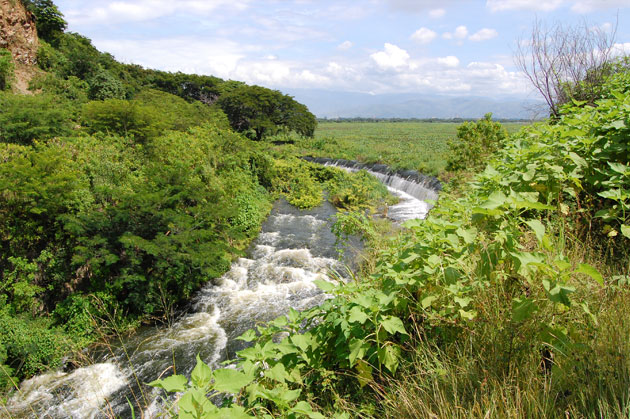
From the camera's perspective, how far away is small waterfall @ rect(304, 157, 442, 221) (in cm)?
1501

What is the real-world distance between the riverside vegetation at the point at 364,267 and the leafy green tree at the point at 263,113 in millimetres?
19164

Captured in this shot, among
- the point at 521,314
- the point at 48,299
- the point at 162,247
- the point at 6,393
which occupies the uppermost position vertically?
the point at 521,314

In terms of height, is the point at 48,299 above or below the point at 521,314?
below

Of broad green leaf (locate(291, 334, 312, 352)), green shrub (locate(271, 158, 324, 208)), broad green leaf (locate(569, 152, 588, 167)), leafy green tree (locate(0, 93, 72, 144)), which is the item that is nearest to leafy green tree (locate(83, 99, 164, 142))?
leafy green tree (locate(0, 93, 72, 144))

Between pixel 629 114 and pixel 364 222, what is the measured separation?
3006mm

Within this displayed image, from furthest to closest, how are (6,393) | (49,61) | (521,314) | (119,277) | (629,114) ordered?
(49,61) < (119,277) < (6,393) < (629,114) < (521,314)

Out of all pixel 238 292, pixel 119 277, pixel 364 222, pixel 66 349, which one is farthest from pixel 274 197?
pixel 364 222

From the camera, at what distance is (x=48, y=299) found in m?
7.53

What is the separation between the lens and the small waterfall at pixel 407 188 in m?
15.0

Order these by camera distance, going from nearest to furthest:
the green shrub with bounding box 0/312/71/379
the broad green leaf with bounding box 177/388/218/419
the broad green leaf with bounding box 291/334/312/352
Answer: the broad green leaf with bounding box 177/388/218/419 → the broad green leaf with bounding box 291/334/312/352 → the green shrub with bounding box 0/312/71/379

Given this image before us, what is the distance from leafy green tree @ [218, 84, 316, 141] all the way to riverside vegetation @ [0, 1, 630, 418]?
19164mm

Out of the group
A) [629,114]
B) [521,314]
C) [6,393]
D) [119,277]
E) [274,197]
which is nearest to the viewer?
[521,314]

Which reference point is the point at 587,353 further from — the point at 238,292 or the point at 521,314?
the point at 238,292

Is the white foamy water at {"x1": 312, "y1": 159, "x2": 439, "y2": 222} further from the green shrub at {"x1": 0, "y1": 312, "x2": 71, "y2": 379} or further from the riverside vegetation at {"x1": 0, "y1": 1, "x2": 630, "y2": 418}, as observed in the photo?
the green shrub at {"x1": 0, "y1": 312, "x2": 71, "y2": 379}
